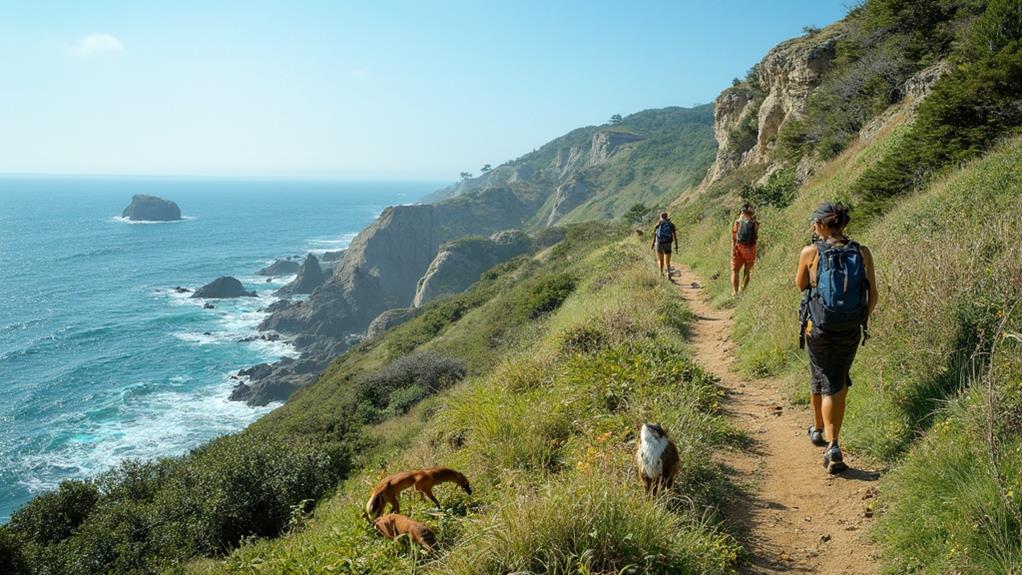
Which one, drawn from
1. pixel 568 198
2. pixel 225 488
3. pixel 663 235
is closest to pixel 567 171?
pixel 568 198

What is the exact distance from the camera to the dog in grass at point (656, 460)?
4043mm

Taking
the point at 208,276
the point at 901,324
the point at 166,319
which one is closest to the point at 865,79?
the point at 901,324

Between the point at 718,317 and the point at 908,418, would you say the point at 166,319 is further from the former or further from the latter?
the point at 908,418

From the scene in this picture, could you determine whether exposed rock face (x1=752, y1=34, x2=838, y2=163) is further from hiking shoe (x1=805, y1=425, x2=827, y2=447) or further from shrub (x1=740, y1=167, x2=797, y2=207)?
hiking shoe (x1=805, y1=425, x2=827, y2=447)

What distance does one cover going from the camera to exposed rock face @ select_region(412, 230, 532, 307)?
71688 mm

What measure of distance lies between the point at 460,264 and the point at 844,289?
69957 mm

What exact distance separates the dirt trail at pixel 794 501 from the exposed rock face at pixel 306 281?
79.1 m

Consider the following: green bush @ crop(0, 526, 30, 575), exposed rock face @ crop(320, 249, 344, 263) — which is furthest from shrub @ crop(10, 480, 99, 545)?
exposed rock face @ crop(320, 249, 344, 263)

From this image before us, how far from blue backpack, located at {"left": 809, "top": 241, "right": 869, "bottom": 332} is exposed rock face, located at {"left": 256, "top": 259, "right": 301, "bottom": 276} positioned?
93832mm

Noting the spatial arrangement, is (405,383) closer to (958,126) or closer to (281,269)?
(958,126)

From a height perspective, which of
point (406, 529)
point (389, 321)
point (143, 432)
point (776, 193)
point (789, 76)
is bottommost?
point (143, 432)

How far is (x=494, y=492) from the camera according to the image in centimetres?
468

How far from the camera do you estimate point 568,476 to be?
4422mm

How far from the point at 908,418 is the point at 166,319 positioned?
225 feet
